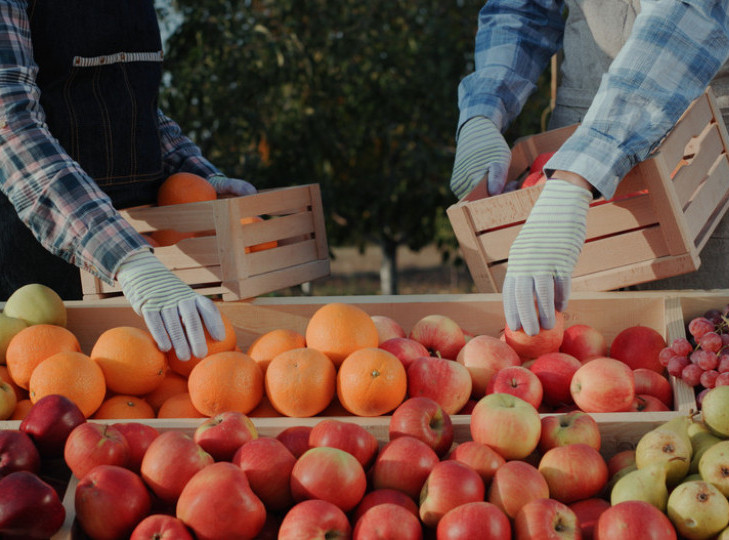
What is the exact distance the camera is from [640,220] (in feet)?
6.45

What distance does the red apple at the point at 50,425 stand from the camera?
1293 mm

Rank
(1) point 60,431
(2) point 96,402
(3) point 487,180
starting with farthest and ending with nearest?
1. (3) point 487,180
2. (2) point 96,402
3. (1) point 60,431

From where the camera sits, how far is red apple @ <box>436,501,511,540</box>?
42.1 inches

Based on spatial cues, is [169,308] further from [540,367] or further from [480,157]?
[480,157]

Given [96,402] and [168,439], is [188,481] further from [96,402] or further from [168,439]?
[96,402]

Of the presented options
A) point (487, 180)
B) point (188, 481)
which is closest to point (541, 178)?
point (487, 180)

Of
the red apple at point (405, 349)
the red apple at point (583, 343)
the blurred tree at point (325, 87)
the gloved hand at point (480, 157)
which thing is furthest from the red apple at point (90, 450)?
the blurred tree at point (325, 87)

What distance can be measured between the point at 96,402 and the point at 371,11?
357 centimetres

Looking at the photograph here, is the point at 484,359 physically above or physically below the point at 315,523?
above

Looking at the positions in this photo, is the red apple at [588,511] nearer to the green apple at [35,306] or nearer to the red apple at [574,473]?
the red apple at [574,473]

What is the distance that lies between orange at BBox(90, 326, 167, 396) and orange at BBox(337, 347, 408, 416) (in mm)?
437

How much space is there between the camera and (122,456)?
4.13ft

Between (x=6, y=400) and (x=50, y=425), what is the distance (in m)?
0.37

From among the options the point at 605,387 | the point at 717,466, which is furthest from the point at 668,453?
the point at 605,387
